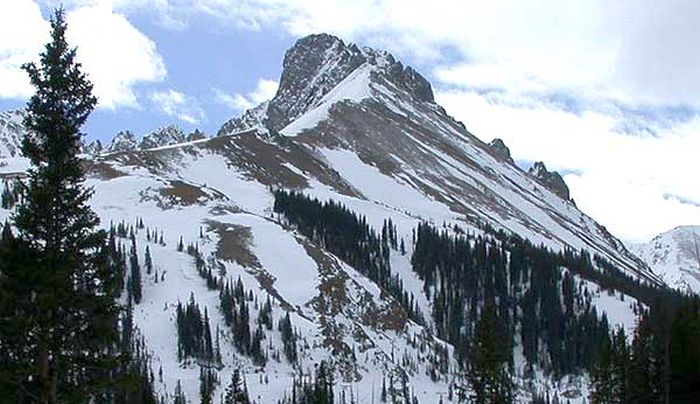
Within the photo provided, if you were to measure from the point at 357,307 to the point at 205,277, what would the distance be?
33289 mm

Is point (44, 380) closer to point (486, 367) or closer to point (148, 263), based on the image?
point (486, 367)

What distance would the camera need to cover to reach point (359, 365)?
180 meters

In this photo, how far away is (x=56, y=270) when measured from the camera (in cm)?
2819

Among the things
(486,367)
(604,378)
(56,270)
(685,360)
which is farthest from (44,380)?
(604,378)

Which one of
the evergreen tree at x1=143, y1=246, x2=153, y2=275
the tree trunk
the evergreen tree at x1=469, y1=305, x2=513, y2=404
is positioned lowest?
the tree trunk

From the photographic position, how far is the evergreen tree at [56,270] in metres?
27.8

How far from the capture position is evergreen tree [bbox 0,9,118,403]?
27766 mm

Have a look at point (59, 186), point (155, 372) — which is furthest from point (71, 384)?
point (155, 372)

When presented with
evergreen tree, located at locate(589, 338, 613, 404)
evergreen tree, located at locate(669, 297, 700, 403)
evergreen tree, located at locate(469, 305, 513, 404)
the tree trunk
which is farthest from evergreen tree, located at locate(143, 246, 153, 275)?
the tree trunk

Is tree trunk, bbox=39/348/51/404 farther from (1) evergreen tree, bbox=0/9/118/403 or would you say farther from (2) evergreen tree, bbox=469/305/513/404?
(2) evergreen tree, bbox=469/305/513/404

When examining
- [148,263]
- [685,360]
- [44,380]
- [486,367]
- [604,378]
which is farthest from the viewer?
[148,263]

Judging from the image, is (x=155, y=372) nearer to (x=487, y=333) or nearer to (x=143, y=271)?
(x=143, y=271)

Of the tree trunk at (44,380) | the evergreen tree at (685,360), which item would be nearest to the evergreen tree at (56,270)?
the tree trunk at (44,380)

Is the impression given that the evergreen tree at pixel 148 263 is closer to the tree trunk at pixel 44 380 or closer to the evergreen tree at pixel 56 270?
the evergreen tree at pixel 56 270
